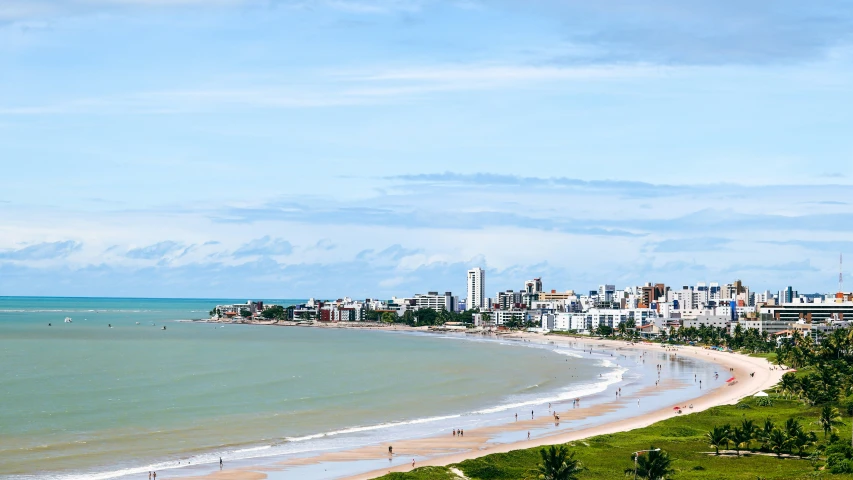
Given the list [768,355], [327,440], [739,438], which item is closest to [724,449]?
[739,438]

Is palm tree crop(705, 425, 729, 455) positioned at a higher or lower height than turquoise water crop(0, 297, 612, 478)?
higher

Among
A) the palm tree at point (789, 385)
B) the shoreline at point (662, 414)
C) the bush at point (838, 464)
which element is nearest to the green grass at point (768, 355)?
the shoreline at point (662, 414)

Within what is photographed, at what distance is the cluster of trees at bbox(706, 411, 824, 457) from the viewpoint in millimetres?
63062

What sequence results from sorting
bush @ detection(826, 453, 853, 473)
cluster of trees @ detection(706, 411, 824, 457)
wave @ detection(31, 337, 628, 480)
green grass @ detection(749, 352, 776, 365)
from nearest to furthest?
bush @ detection(826, 453, 853, 473) → wave @ detection(31, 337, 628, 480) → cluster of trees @ detection(706, 411, 824, 457) → green grass @ detection(749, 352, 776, 365)

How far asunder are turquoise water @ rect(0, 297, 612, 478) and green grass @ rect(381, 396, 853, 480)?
48.6ft

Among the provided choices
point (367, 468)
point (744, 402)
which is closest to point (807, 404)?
point (744, 402)

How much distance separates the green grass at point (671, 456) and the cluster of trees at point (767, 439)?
1280 millimetres

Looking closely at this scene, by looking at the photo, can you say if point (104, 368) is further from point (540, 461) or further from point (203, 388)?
point (540, 461)

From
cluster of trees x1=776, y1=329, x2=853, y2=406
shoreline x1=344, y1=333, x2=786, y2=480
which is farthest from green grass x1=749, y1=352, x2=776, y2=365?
cluster of trees x1=776, y1=329, x2=853, y2=406

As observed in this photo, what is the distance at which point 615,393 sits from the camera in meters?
110

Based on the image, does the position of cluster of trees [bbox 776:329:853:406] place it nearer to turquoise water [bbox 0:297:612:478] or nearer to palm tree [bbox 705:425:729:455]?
palm tree [bbox 705:425:729:455]

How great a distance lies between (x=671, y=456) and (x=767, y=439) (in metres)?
7.52

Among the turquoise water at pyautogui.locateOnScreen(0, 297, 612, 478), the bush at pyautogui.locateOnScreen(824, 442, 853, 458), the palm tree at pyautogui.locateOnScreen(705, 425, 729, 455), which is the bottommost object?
the turquoise water at pyautogui.locateOnScreen(0, 297, 612, 478)

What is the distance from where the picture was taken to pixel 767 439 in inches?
2576
